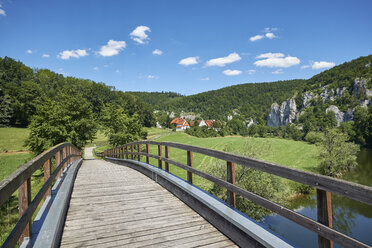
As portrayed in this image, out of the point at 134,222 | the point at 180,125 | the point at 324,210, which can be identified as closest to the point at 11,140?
the point at 134,222

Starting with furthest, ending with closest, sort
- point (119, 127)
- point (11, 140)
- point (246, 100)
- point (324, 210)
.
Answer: point (246, 100)
point (11, 140)
point (119, 127)
point (324, 210)

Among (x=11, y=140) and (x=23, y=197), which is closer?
(x=23, y=197)

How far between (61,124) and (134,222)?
28.1 metres

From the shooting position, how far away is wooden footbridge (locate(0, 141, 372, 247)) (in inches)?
81.6

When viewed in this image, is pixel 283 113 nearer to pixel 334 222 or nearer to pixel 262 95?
pixel 262 95

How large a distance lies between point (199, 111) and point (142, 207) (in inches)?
7423

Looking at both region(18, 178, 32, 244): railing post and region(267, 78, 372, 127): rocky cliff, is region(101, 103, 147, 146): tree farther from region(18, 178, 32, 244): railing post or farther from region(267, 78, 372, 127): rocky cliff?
region(267, 78, 372, 127): rocky cliff

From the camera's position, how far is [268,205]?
2664 millimetres

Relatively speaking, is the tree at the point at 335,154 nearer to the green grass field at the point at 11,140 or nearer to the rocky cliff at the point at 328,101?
the green grass field at the point at 11,140

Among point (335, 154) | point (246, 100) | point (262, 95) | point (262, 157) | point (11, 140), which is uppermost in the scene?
point (262, 95)

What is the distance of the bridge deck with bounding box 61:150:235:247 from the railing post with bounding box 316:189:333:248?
4.19 feet

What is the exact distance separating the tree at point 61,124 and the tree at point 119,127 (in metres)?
3.59

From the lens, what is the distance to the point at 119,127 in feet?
120

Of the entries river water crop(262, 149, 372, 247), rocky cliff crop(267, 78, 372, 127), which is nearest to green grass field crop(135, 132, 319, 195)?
river water crop(262, 149, 372, 247)
